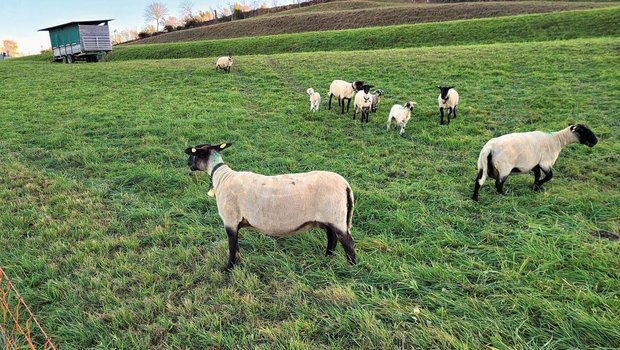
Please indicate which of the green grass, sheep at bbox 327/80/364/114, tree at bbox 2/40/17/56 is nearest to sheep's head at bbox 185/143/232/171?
the green grass

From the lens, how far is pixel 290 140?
10.3m

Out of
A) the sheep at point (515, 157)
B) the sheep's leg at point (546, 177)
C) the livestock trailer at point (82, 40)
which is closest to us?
the sheep at point (515, 157)

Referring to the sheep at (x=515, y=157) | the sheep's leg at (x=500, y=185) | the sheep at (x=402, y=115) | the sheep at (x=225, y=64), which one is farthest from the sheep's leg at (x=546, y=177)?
the sheep at (x=225, y=64)

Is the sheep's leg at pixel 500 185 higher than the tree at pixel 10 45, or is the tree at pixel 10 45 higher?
the tree at pixel 10 45

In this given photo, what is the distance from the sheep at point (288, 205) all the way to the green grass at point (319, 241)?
48cm

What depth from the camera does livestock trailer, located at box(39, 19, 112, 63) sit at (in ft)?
113

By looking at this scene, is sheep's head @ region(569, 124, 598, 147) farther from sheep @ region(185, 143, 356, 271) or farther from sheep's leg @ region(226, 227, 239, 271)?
sheep's leg @ region(226, 227, 239, 271)

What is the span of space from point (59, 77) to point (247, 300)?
24293 millimetres

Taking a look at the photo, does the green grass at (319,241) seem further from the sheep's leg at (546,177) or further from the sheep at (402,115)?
the sheep at (402,115)

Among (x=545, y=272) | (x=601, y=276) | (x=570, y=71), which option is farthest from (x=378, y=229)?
(x=570, y=71)

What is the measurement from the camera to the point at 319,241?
4988mm

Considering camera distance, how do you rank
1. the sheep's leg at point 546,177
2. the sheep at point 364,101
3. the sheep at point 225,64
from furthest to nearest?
the sheep at point 225,64
the sheep at point 364,101
the sheep's leg at point 546,177

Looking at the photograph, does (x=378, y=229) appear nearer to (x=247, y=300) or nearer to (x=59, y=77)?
(x=247, y=300)

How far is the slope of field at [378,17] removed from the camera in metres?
44.2
